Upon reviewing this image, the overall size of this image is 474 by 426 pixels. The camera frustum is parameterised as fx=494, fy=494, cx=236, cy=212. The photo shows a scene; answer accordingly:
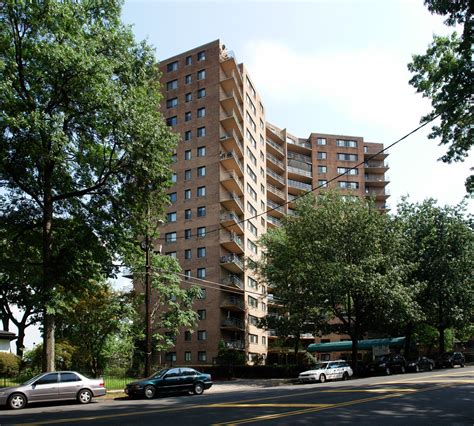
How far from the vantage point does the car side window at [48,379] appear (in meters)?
19.7

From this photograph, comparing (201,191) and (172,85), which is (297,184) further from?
(201,191)

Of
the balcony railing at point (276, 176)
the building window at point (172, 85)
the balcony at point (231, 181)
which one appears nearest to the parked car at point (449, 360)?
the balcony at point (231, 181)

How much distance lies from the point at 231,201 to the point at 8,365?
32199mm

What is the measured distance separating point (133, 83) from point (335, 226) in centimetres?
2018

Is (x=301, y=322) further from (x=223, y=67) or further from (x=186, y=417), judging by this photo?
(x=223, y=67)

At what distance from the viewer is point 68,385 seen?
66.4 feet

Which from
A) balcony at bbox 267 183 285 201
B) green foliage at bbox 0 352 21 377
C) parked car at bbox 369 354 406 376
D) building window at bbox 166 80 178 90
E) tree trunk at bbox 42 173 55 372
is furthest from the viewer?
balcony at bbox 267 183 285 201

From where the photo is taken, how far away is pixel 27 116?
20.8 meters

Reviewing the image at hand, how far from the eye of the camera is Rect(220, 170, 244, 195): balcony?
5968cm

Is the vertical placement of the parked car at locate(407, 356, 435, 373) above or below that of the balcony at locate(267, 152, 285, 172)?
below

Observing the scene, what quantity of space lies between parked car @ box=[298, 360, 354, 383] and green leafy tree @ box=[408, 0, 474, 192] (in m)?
16.9

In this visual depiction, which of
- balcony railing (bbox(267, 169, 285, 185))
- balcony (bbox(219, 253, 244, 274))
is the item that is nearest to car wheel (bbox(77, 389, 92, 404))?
balcony (bbox(219, 253, 244, 274))

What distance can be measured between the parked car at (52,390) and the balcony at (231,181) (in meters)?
40.1

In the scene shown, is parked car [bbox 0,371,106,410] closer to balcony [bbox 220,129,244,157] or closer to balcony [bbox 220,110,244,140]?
→ balcony [bbox 220,129,244,157]
